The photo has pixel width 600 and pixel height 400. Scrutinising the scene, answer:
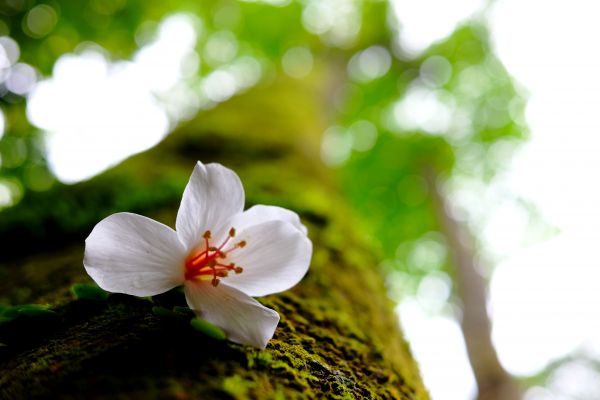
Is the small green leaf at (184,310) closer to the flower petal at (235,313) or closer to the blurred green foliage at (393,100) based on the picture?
the flower petal at (235,313)

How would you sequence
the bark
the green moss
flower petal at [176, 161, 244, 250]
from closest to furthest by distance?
the green moss → flower petal at [176, 161, 244, 250] → the bark

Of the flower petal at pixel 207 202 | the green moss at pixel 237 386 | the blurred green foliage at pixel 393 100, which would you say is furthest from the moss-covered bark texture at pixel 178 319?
the blurred green foliage at pixel 393 100

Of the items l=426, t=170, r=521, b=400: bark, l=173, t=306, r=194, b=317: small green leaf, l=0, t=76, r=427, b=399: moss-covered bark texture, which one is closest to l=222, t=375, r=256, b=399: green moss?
l=0, t=76, r=427, b=399: moss-covered bark texture

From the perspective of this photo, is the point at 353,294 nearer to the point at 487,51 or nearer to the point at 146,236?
the point at 146,236

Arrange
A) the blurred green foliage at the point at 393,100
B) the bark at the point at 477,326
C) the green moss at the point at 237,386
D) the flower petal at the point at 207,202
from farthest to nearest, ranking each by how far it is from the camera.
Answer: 1. the blurred green foliage at the point at 393,100
2. the bark at the point at 477,326
3. the flower petal at the point at 207,202
4. the green moss at the point at 237,386

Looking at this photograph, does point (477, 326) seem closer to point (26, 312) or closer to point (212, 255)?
point (212, 255)

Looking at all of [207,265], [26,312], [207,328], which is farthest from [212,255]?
[26,312]

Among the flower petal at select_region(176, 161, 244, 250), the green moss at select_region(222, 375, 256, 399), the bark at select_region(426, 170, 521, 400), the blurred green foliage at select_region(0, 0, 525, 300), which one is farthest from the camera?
the blurred green foliage at select_region(0, 0, 525, 300)

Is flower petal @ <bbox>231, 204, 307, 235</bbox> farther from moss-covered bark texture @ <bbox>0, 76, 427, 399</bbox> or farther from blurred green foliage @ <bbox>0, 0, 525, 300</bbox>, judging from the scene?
blurred green foliage @ <bbox>0, 0, 525, 300</bbox>
